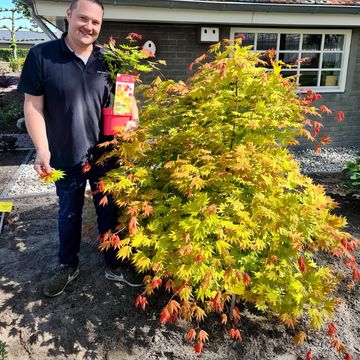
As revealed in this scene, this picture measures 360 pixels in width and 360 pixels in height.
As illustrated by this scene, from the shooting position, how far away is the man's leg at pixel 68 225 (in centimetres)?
263

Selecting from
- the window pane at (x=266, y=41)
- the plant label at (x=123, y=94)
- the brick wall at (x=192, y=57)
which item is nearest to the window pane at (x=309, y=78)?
the brick wall at (x=192, y=57)

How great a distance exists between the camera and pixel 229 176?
2.19m

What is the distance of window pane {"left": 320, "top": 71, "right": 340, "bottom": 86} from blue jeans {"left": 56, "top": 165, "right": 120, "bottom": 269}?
634cm

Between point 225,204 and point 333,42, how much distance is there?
6.56 metres

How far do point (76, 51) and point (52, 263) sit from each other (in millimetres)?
1954

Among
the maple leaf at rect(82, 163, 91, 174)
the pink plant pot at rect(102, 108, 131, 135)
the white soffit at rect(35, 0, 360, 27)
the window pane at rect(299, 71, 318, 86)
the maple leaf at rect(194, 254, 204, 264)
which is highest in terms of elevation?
the white soffit at rect(35, 0, 360, 27)

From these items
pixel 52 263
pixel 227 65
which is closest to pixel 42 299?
pixel 52 263

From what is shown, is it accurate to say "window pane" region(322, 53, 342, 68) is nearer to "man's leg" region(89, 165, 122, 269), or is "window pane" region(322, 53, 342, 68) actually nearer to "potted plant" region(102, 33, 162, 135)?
"potted plant" region(102, 33, 162, 135)

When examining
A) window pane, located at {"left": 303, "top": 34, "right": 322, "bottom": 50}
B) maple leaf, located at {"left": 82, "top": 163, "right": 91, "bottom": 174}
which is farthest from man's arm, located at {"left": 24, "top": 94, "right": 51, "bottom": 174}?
window pane, located at {"left": 303, "top": 34, "right": 322, "bottom": 50}

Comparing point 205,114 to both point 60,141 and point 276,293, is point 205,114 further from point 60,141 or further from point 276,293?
point 276,293

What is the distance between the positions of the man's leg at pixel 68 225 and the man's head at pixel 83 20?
35.1 inches

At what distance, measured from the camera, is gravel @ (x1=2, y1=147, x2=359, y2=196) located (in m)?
5.26

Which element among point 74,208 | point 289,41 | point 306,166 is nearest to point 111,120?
point 74,208

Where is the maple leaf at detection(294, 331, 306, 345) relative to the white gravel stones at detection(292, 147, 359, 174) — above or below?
below
